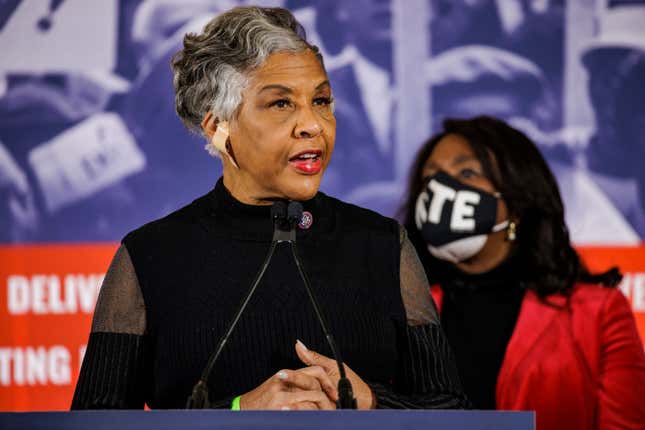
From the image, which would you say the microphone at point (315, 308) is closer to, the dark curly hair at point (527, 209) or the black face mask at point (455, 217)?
the black face mask at point (455, 217)

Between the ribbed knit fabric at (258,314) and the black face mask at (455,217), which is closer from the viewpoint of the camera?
the ribbed knit fabric at (258,314)

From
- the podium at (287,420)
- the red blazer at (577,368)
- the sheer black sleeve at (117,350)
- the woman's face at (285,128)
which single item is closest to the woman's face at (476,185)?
the red blazer at (577,368)

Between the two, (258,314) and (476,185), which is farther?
(476,185)

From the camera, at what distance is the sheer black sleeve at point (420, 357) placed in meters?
1.58

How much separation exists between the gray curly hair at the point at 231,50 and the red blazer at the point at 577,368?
4.07 ft

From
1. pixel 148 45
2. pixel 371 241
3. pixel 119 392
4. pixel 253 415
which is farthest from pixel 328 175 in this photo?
pixel 253 415

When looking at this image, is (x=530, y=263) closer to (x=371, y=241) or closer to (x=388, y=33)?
(x=388, y=33)

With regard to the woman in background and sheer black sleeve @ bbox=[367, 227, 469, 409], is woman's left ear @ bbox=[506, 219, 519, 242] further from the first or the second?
sheer black sleeve @ bbox=[367, 227, 469, 409]

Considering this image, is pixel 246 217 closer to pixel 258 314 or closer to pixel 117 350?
pixel 258 314

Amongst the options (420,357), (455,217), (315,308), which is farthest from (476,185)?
(315,308)

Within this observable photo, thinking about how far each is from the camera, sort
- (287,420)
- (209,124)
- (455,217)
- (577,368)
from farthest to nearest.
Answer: (455,217) < (577,368) < (209,124) < (287,420)

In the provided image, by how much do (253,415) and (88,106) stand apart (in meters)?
2.16

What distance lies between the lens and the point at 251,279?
162cm

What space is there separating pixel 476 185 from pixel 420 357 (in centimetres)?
122
